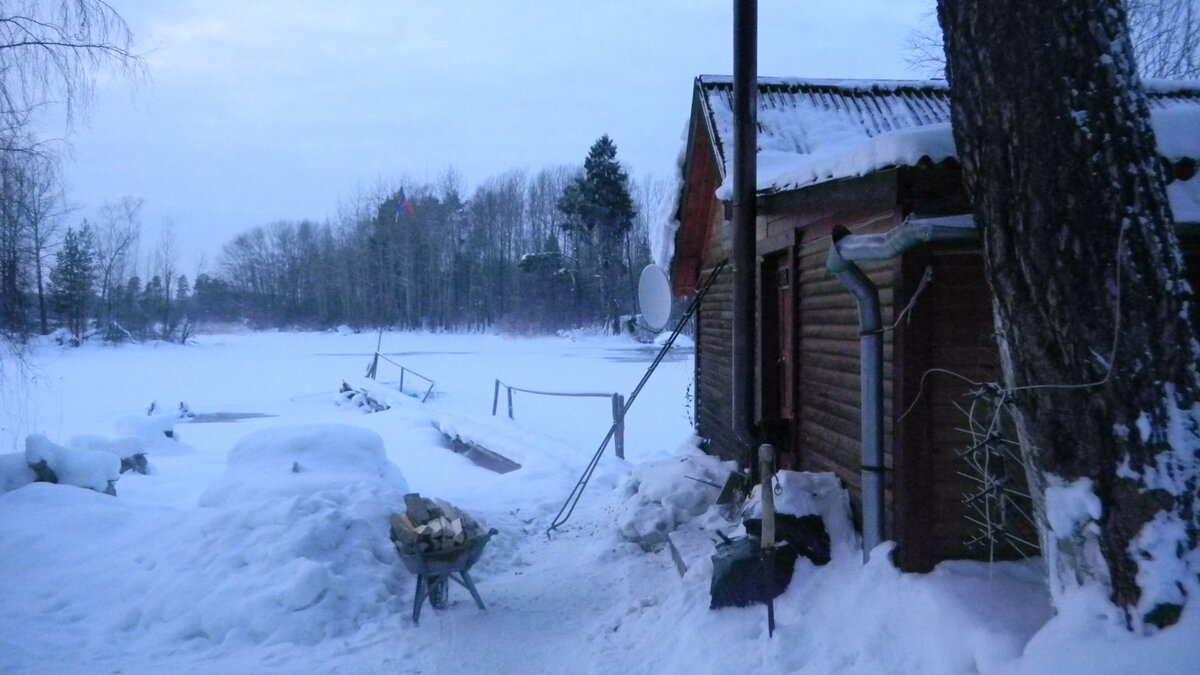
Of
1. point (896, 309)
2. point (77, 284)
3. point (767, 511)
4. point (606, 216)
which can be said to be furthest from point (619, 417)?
point (77, 284)

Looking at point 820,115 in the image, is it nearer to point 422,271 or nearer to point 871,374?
point 871,374

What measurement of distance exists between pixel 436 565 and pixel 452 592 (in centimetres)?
99

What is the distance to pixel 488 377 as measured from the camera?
28109 millimetres

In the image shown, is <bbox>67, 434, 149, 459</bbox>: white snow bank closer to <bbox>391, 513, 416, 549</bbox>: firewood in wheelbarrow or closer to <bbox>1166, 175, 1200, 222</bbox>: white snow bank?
<bbox>391, 513, 416, 549</bbox>: firewood in wheelbarrow

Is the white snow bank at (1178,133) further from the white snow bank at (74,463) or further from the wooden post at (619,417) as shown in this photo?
the white snow bank at (74,463)

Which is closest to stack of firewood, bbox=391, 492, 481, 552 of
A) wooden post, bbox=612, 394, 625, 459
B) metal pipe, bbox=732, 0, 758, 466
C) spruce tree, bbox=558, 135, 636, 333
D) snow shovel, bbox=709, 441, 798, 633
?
snow shovel, bbox=709, 441, 798, 633

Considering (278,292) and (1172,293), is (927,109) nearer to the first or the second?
(1172,293)

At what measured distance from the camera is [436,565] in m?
5.81

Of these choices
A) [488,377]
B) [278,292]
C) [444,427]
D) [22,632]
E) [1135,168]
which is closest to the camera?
[1135,168]

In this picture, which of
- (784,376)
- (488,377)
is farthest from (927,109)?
(488,377)

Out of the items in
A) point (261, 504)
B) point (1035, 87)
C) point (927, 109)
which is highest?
point (927, 109)

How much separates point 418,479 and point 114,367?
29.3 m

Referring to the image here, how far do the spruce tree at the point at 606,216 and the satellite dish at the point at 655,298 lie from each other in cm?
3702

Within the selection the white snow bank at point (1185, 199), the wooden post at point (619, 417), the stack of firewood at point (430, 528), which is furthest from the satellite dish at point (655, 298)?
the white snow bank at point (1185, 199)
